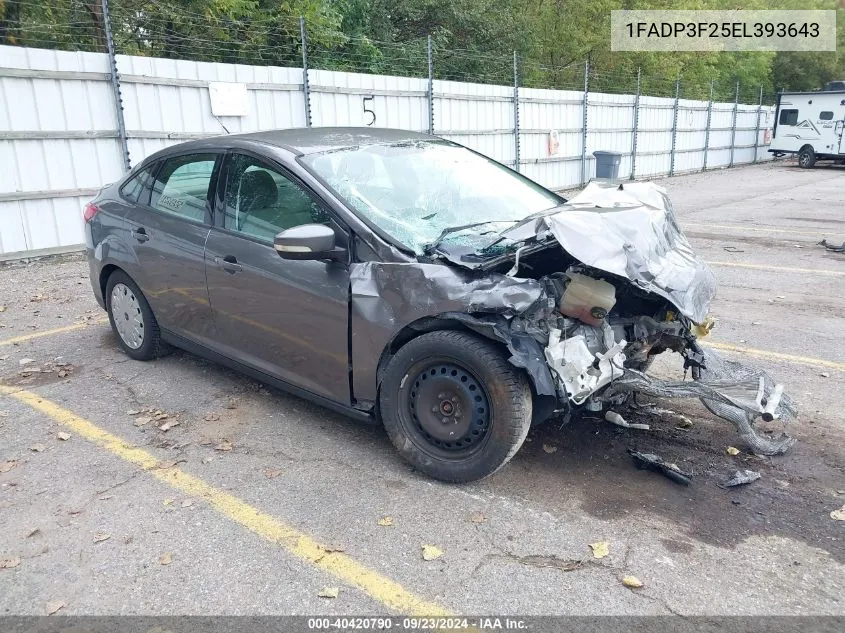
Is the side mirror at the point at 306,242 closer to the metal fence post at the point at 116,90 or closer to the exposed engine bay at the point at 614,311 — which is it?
the exposed engine bay at the point at 614,311

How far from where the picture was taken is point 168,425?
419 cm

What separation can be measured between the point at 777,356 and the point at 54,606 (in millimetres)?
4977

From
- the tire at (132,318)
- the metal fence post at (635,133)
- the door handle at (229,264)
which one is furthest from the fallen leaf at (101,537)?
the metal fence post at (635,133)

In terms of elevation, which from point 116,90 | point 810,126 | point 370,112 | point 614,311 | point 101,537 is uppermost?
point 116,90

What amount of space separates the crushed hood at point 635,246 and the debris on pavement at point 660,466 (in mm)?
779

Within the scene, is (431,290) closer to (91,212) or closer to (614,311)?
(614,311)

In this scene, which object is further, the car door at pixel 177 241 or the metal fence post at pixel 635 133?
the metal fence post at pixel 635 133

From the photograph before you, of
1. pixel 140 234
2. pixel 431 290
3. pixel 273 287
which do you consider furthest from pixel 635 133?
pixel 431 290

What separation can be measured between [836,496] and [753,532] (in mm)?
604

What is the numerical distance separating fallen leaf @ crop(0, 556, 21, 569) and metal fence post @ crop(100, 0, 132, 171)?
7570mm

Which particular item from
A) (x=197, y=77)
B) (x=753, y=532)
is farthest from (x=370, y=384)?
(x=197, y=77)

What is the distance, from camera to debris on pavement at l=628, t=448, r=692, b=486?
346 centimetres

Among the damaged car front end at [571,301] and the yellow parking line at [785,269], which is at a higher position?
the damaged car front end at [571,301]

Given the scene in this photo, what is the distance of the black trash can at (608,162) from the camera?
1825 cm
